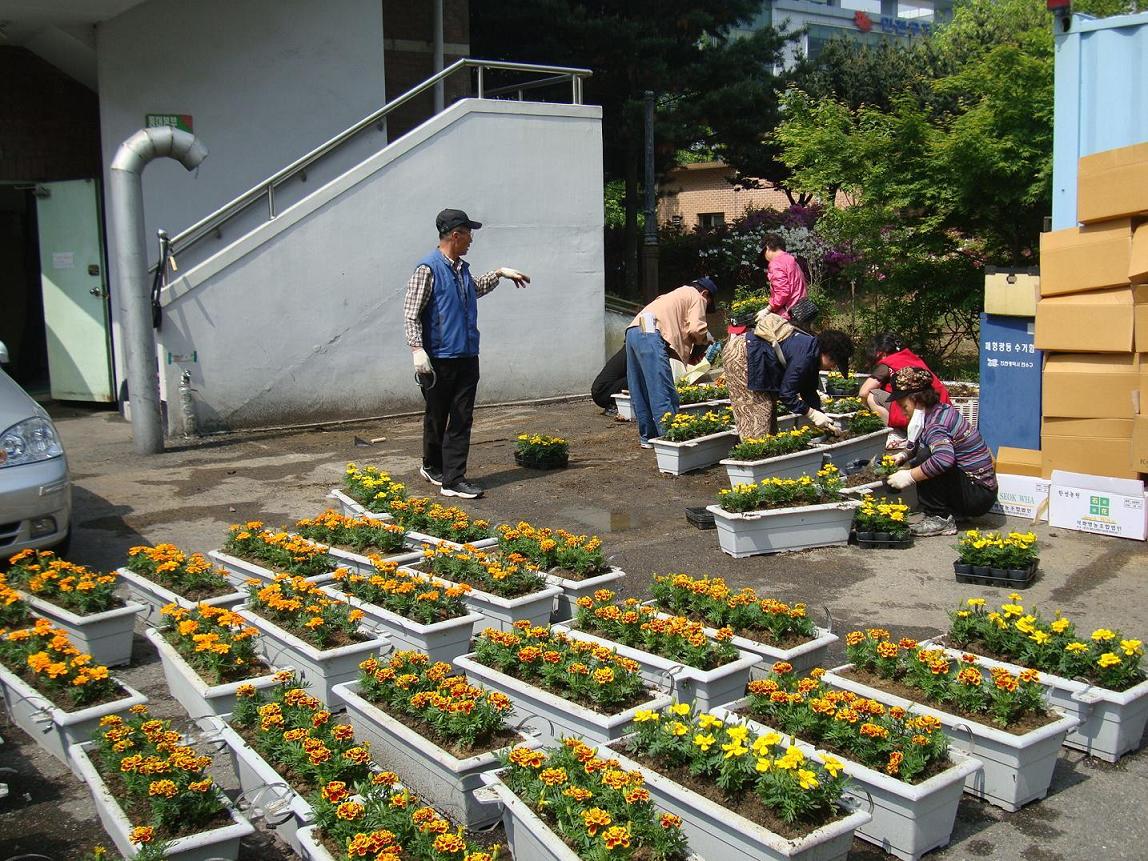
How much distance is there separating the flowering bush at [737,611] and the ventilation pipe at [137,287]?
291 inches

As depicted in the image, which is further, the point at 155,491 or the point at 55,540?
the point at 155,491

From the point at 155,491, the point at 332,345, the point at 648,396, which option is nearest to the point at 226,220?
the point at 332,345

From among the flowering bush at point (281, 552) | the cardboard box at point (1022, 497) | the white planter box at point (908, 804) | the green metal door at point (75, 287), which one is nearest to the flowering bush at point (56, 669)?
the flowering bush at point (281, 552)

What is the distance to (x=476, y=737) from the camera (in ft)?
13.7

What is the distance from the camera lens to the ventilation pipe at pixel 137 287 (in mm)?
11094

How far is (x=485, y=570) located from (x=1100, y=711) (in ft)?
9.90

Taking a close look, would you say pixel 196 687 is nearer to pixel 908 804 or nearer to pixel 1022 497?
pixel 908 804

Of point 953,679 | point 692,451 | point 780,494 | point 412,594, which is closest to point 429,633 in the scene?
point 412,594

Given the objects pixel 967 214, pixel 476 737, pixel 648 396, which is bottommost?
pixel 476 737

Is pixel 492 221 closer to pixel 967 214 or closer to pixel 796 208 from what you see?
pixel 967 214

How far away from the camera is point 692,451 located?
9.84 metres

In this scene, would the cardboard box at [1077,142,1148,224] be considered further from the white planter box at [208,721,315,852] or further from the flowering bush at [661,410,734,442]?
the white planter box at [208,721,315,852]

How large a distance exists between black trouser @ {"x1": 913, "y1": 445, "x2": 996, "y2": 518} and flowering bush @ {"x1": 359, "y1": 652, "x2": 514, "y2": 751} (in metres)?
4.45

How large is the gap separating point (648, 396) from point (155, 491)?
454 cm
